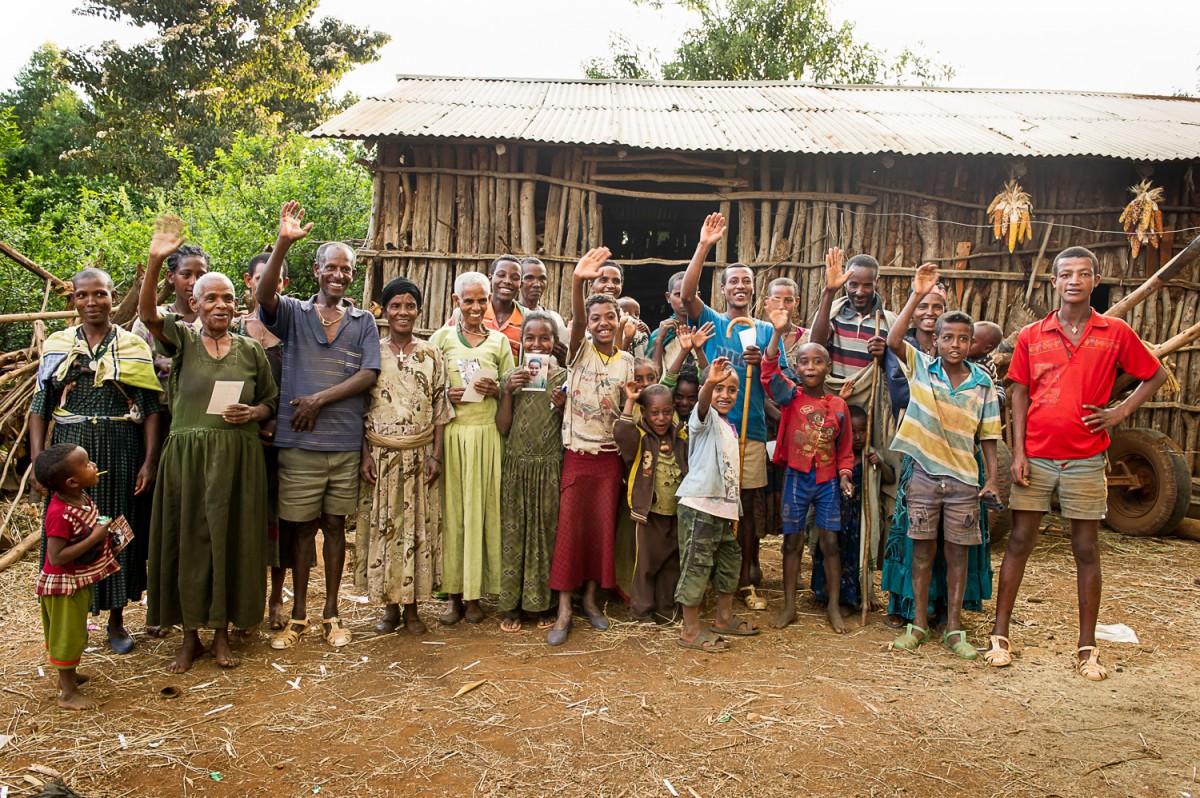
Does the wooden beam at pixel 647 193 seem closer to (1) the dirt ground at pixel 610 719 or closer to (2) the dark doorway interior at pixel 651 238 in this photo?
(2) the dark doorway interior at pixel 651 238

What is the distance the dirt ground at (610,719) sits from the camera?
2748 mm

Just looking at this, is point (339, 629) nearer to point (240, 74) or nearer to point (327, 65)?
point (240, 74)

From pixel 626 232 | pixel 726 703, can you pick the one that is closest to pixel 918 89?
pixel 626 232

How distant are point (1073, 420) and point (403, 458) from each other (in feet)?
10.7

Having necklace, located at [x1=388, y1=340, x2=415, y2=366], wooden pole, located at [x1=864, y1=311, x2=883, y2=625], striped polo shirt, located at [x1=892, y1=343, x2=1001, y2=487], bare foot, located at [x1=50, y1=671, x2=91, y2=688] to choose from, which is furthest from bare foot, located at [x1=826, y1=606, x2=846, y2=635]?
bare foot, located at [x1=50, y1=671, x2=91, y2=688]

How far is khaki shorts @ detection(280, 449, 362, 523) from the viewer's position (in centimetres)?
389

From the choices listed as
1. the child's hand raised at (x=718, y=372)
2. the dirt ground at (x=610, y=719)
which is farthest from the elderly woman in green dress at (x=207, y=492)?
the child's hand raised at (x=718, y=372)

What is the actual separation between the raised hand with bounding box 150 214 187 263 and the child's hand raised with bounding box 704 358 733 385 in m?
2.40

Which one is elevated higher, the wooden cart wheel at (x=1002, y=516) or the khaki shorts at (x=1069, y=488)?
the khaki shorts at (x=1069, y=488)

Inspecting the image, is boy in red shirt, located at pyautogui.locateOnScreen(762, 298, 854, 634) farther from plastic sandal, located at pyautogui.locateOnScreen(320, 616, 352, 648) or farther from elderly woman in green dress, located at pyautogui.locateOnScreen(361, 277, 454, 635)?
plastic sandal, located at pyautogui.locateOnScreen(320, 616, 352, 648)

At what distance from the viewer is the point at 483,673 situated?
3635mm

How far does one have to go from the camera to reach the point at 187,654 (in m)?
3.64

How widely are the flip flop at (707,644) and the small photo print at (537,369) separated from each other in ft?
4.90

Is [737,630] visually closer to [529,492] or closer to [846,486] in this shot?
[846,486]
